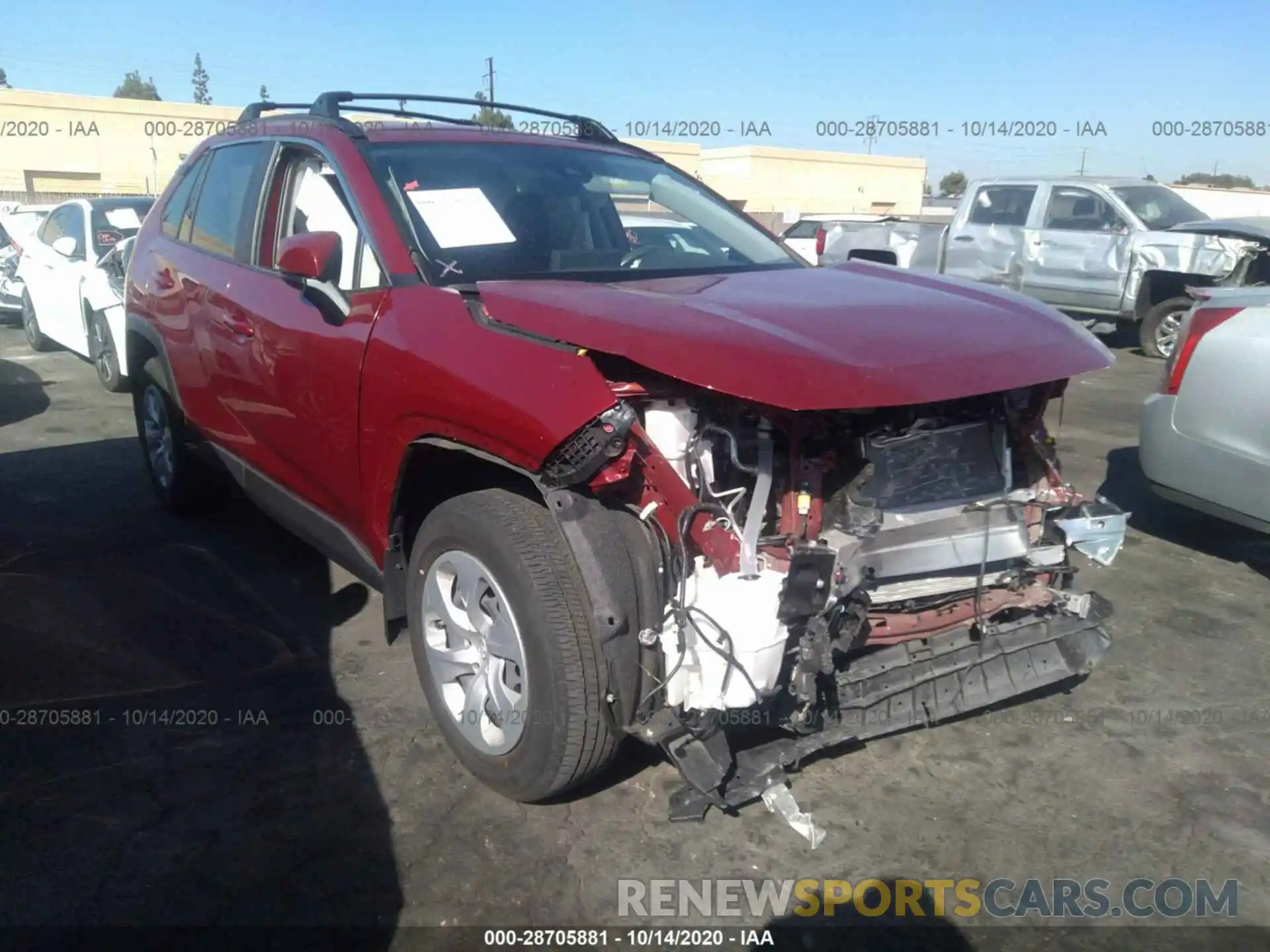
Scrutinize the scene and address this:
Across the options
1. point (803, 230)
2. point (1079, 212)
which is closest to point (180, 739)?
point (1079, 212)

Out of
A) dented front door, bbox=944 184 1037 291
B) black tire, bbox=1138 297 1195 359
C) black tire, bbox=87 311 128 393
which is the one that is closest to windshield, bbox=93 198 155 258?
black tire, bbox=87 311 128 393

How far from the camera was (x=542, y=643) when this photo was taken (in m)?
2.68

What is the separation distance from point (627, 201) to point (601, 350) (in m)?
1.79

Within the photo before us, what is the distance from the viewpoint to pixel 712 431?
2.80m

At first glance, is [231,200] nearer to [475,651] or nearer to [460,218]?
[460,218]

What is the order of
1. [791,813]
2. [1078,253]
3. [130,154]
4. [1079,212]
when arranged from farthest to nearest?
[130,154]
[1079,212]
[1078,253]
[791,813]

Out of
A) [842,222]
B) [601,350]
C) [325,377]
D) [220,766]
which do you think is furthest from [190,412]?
[842,222]

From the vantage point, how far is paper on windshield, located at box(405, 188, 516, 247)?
336cm

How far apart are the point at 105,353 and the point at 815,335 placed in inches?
312

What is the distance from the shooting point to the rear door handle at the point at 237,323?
3.86 metres

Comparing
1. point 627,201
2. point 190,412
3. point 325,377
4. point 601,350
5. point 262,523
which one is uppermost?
point 627,201

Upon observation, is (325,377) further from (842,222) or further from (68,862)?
(842,222)

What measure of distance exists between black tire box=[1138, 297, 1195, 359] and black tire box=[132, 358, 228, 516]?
10106 millimetres

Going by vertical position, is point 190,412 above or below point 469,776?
above
